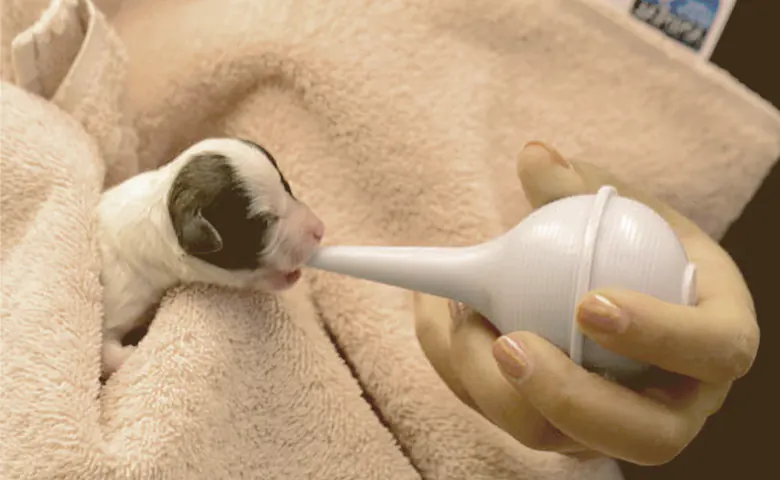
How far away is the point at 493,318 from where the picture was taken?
735mm

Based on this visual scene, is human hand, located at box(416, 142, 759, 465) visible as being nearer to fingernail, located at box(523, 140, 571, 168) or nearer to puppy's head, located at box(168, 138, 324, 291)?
fingernail, located at box(523, 140, 571, 168)

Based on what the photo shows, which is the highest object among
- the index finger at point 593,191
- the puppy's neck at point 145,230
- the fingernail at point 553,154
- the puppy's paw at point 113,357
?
the fingernail at point 553,154

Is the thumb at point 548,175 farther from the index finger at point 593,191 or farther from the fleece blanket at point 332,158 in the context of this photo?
the fleece blanket at point 332,158

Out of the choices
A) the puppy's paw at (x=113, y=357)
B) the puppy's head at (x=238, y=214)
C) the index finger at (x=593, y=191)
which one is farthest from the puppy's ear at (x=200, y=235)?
the index finger at (x=593, y=191)

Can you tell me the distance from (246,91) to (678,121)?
0.53m

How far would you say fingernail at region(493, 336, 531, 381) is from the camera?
64 centimetres

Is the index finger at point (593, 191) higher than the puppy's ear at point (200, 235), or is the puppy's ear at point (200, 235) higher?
the index finger at point (593, 191)

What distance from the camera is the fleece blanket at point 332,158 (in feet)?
2.84

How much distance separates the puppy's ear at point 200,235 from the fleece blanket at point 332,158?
66 millimetres

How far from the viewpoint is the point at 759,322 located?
108cm

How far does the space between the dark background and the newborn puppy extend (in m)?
0.54

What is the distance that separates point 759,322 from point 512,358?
579 millimetres

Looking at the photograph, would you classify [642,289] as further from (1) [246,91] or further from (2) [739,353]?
(1) [246,91]

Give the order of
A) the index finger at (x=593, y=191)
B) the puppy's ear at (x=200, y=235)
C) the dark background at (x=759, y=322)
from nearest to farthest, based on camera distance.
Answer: the index finger at (x=593, y=191) → the puppy's ear at (x=200, y=235) → the dark background at (x=759, y=322)
